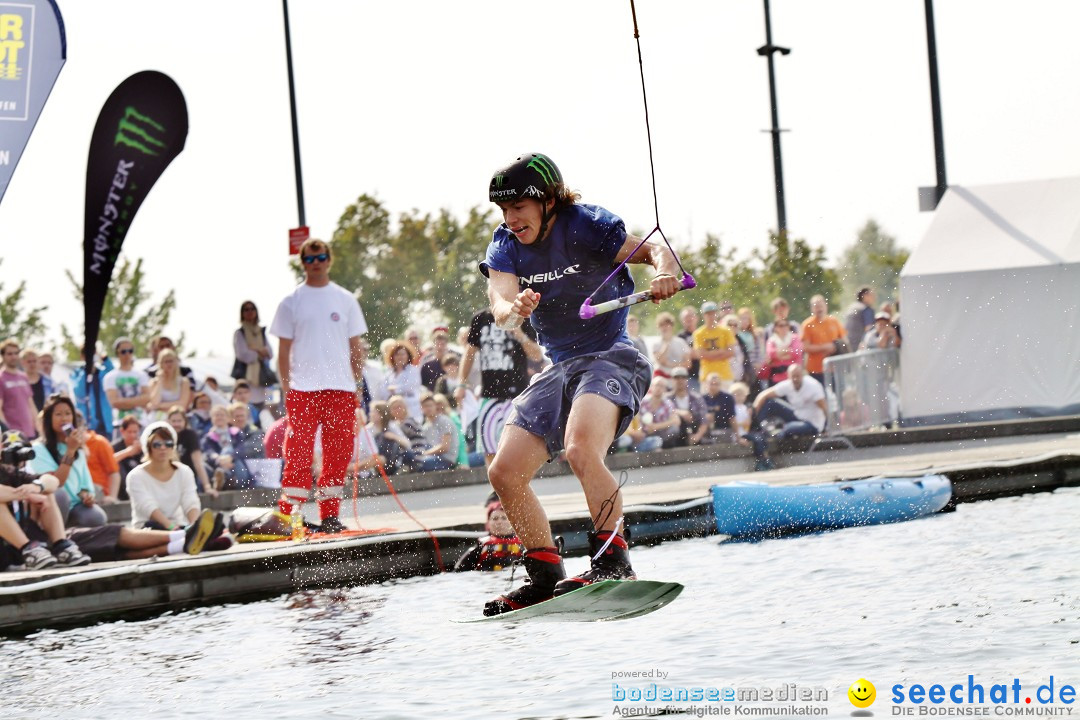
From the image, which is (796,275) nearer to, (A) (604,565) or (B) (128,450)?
(B) (128,450)

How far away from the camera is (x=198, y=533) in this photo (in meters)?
11.4

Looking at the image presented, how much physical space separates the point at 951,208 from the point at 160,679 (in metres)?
15.3

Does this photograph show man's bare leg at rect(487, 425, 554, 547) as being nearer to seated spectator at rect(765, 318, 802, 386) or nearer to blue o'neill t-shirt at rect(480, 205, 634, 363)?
blue o'neill t-shirt at rect(480, 205, 634, 363)

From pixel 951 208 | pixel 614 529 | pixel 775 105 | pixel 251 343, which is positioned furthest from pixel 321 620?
pixel 775 105

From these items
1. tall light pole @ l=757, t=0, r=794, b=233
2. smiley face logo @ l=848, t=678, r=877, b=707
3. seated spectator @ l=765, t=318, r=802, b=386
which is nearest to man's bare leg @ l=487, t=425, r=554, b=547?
smiley face logo @ l=848, t=678, r=877, b=707

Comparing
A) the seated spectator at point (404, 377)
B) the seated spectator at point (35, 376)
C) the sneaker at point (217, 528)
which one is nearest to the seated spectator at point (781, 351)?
the seated spectator at point (404, 377)

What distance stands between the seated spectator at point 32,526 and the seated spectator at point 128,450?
362 cm

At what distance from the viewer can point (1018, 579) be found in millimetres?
8758

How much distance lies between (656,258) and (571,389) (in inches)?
30.7

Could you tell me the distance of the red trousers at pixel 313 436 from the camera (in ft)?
39.0

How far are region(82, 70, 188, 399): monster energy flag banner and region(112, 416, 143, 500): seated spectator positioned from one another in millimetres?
645

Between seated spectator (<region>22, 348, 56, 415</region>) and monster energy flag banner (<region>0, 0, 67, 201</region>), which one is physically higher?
monster energy flag banner (<region>0, 0, 67, 201</region>)

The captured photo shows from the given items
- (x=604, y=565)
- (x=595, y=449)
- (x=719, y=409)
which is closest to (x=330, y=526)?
(x=604, y=565)

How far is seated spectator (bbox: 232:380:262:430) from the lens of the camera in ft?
52.9
